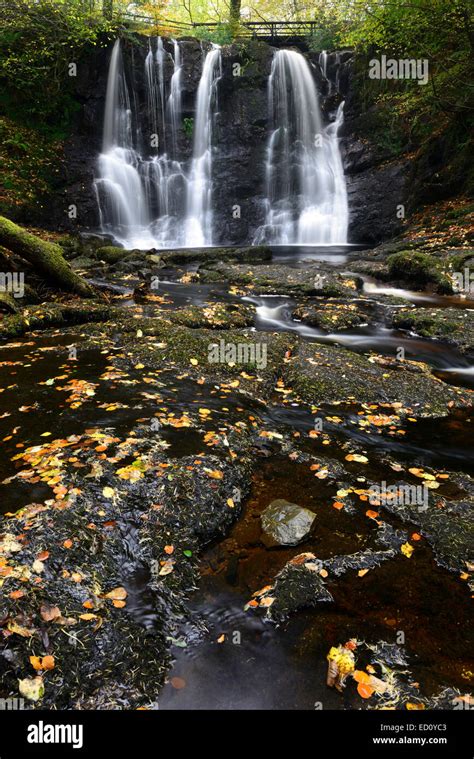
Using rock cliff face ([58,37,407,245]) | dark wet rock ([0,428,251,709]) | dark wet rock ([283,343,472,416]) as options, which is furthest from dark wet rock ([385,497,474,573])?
rock cliff face ([58,37,407,245])

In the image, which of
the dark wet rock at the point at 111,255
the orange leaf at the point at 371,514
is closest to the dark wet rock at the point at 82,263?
the dark wet rock at the point at 111,255

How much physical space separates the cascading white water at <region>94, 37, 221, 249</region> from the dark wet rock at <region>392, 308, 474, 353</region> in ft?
46.4

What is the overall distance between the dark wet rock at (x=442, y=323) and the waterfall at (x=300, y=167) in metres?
12.3

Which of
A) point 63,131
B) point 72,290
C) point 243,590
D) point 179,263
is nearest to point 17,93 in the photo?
point 63,131

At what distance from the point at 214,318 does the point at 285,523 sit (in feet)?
17.2

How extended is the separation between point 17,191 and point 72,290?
11756 millimetres

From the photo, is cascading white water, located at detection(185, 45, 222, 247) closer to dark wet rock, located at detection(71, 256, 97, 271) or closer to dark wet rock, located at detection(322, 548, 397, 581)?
dark wet rock, located at detection(71, 256, 97, 271)

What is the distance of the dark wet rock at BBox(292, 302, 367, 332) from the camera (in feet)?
27.8

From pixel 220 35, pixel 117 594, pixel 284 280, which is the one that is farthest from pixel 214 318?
pixel 220 35

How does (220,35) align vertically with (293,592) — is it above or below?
above

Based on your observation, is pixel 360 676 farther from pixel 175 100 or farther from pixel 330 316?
pixel 175 100

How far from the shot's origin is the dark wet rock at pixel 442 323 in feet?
24.6

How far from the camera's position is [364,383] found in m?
5.50
